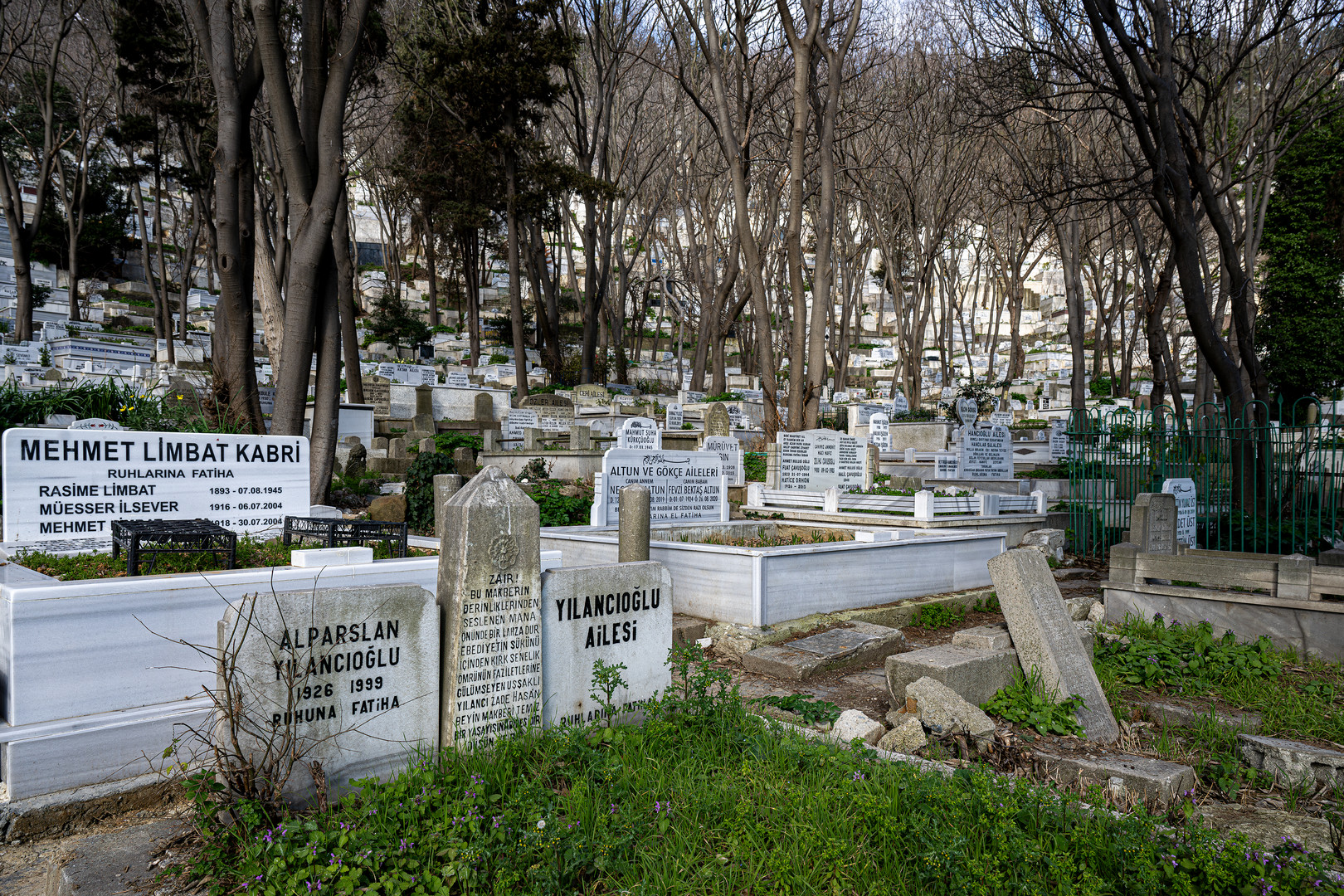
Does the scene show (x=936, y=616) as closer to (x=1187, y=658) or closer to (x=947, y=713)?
(x=1187, y=658)

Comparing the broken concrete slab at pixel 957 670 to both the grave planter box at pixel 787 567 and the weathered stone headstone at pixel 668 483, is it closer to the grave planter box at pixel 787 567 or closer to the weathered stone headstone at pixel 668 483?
the grave planter box at pixel 787 567

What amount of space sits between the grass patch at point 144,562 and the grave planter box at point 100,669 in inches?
11.8

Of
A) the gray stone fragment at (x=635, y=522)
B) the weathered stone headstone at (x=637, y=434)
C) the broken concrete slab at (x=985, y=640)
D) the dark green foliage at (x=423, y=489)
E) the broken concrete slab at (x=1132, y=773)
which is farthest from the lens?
the weathered stone headstone at (x=637, y=434)

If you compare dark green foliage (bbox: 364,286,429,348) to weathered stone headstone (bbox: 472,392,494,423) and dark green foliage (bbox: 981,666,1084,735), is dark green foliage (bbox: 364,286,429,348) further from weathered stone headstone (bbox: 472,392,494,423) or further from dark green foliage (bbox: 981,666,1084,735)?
dark green foliage (bbox: 981,666,1084,735)

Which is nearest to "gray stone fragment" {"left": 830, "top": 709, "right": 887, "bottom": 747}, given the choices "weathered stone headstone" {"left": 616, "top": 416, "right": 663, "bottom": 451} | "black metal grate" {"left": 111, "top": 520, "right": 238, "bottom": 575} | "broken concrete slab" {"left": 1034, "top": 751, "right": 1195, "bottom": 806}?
"broken concrete slab" {"left": 1034, "top": 751, "right": 1195, "bottom": 806}

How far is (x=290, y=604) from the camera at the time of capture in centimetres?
323

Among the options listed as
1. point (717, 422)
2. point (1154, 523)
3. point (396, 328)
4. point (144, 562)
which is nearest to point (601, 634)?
point (144, 562)

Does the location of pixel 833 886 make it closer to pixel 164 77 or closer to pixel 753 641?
pixel 753 641

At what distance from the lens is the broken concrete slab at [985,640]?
5.33m

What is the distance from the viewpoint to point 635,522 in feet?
21.6

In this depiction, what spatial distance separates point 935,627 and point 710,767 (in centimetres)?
Answer: 510

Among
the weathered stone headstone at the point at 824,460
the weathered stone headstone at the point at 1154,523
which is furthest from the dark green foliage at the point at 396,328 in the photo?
the weathered stone headstone at the point at 1154,523

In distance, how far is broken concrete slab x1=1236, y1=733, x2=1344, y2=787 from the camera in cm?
392

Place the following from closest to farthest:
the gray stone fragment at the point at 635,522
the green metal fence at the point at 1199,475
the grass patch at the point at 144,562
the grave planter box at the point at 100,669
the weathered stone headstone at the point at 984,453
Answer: the grave planter box at the point at 100,669, the grass patch at the point at 144,562, the gray stone fragment at the point at 635,522, the green metal fence at the point at 1199,475, the weathered stone headstone at the point at 984,453
